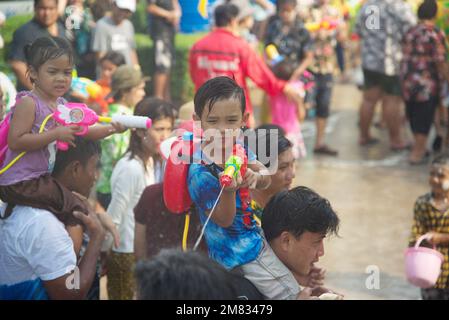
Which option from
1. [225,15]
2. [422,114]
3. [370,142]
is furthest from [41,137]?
[370,142]

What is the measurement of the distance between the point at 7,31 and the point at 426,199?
6.05 m

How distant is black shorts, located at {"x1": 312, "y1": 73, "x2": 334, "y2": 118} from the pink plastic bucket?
15.8 ft

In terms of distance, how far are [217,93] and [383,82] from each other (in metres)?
6.65

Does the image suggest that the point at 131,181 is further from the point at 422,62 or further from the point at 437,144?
the point at 437,144

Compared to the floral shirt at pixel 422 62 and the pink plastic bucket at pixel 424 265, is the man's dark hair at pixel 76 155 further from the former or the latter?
the floral shirt at pixel 422 62

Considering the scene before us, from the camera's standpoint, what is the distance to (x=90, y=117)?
3.32 m

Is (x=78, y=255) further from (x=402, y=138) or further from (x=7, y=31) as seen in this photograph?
(x=402, y=138)

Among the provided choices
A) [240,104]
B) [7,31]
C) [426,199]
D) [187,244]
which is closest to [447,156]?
[426,199]

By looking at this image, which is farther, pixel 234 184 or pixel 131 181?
pixel 131 181

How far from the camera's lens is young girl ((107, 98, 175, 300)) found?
14.7 feet

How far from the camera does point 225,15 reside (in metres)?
7.04

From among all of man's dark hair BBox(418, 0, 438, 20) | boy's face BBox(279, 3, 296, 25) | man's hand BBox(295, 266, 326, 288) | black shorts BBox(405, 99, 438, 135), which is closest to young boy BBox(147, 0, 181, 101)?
boy's face BBox(279, 3, 296, 25)

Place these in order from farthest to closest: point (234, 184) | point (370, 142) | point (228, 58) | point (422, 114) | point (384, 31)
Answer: point (370, 142)
point (384, 31)
point (422, 114)
point (228, 58)
point (234, 184)

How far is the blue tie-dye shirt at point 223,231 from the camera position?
9.84 feet
